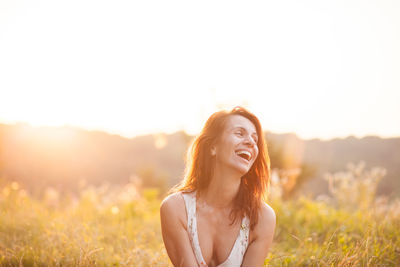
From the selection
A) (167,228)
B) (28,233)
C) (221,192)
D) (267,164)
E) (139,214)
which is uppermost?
(267,164)

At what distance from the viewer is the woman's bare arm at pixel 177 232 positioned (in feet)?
7.70

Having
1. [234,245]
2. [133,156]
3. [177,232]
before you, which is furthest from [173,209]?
[133,156]

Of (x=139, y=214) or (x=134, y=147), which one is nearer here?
(x=139, y=214)

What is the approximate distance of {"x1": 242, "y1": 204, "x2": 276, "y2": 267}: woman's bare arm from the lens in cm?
243

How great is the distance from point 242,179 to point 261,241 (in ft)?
1.84

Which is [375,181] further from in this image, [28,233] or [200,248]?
[28,233]

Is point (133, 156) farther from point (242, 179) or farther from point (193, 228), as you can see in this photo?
point (193, 228)

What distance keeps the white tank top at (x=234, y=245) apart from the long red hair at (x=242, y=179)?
0.31 ft

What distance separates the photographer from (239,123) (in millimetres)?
2535

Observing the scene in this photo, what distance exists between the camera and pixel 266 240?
2516 mm

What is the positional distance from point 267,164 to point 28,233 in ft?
10.4

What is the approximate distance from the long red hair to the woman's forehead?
1.5 inches

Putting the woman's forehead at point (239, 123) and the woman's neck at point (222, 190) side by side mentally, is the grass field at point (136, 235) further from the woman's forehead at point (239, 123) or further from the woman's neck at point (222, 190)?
the woman's forehead at point (239, 123)

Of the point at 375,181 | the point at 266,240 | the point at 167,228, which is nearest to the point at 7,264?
the point at 167,228
